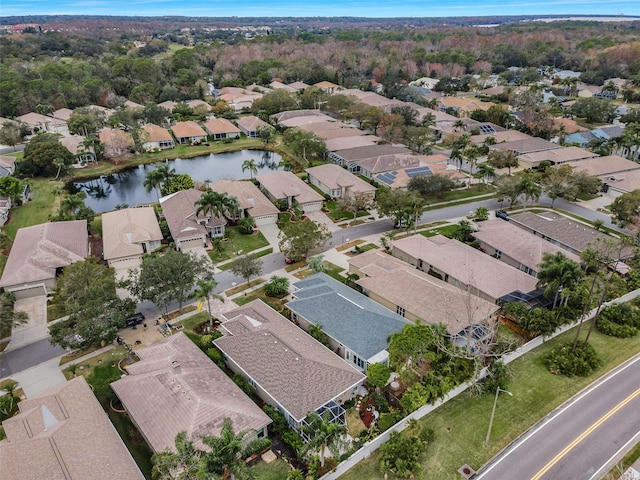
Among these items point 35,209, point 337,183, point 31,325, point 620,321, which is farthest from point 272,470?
point 35,209

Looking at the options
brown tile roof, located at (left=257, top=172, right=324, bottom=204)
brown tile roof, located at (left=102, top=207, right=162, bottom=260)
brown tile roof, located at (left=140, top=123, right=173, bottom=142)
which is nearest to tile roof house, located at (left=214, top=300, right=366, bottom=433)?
brown tile roof, located at (left=102, top=207, right=162, bottom=260)

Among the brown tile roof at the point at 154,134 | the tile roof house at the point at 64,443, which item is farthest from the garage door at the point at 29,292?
the brown tile roof at the point at 154,134

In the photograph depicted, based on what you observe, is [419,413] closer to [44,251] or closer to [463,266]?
[463,266]

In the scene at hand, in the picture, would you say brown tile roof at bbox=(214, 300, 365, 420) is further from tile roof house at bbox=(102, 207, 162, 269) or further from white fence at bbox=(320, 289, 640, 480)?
tile roof house at bbox=(102, 207, 162, 269)

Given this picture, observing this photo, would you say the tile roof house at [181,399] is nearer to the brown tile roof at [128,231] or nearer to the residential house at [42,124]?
the brown tile roof at [128,231]

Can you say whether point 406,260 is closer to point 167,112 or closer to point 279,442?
point 279,442
